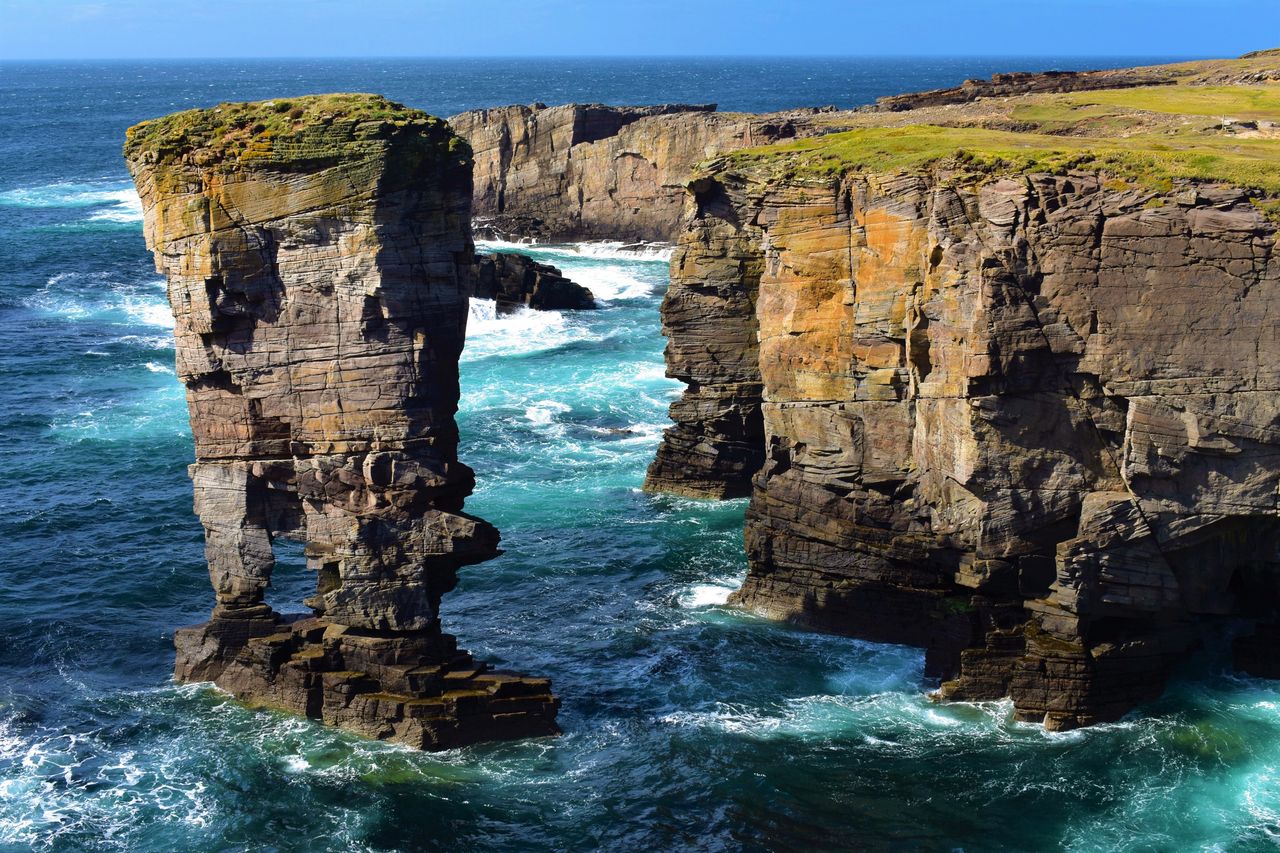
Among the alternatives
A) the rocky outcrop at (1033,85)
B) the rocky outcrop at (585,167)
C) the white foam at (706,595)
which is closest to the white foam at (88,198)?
the rocky outcrop at (585,167)

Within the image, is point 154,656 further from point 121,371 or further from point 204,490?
point 121,371

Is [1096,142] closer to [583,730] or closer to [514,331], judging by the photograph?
[583,730]

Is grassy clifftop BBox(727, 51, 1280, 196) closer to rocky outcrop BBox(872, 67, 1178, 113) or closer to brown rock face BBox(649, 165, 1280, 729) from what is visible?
brown rock face BBox(649, 165, 1280, 729)

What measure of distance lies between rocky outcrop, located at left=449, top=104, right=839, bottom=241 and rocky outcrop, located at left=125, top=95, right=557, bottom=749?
242ft

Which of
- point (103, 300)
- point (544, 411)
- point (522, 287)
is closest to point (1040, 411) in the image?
point (544, 411)

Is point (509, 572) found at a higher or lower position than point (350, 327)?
lower

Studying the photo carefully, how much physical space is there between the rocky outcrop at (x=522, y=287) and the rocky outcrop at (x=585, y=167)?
22968 millimetres

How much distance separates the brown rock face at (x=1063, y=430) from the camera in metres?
37.2

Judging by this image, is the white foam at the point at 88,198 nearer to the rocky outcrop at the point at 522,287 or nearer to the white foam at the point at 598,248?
the white foam at the point at 598,248

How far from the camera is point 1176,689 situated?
127ft

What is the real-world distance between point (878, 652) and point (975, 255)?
12.1 meters

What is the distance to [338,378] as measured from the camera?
119 ft

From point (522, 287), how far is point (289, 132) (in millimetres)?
55034

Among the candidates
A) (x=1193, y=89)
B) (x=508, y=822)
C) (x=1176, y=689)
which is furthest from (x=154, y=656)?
(x=1193, y=89)
